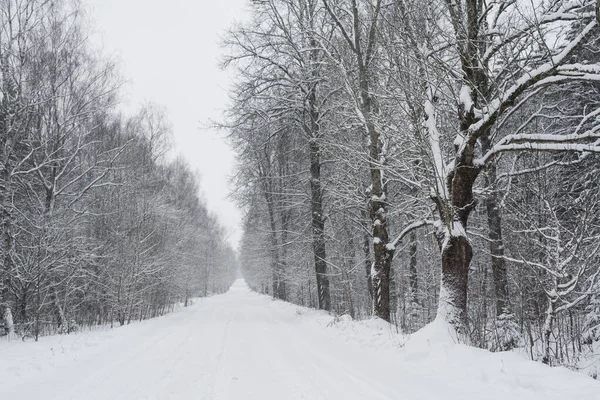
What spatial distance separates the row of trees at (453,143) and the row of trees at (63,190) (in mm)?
5500

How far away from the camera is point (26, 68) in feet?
38.6

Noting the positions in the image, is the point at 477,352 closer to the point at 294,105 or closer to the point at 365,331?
the point at 365,331

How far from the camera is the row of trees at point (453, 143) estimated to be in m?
6.44

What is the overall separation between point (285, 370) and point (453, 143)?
5338 mm

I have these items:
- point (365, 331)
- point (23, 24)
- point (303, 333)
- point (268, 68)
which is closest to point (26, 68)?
point (23, 24)

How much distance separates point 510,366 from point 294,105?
A: 1222cm

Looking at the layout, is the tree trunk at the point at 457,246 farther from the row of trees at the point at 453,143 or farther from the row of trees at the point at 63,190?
the row of trees at the point at 63,190

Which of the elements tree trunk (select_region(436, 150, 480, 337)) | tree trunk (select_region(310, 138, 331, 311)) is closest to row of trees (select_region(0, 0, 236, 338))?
tree trunk (select_region(310, 138, 331, 311))

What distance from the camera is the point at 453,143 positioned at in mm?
7414

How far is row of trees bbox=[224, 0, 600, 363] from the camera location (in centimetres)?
644

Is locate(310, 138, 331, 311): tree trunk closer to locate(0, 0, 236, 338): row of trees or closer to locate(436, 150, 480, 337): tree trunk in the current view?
locate(0, 0, 236, 338): row of trees

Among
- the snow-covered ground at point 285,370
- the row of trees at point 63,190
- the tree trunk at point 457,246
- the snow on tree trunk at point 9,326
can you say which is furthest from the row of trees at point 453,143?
the snow on tree trunk at point 9,326

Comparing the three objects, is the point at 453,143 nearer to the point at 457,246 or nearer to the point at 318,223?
the point at 457,246

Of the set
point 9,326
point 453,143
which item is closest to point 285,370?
point 453,143
